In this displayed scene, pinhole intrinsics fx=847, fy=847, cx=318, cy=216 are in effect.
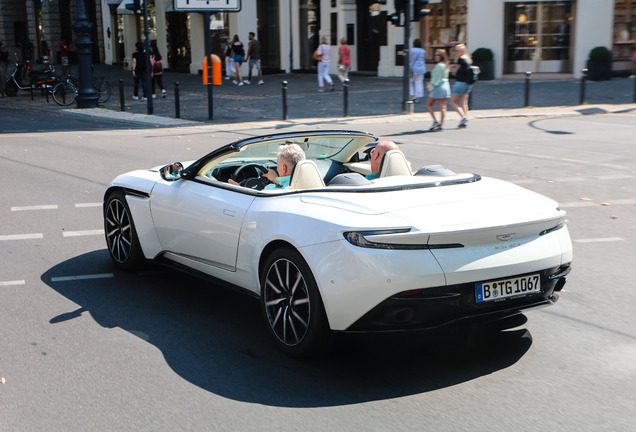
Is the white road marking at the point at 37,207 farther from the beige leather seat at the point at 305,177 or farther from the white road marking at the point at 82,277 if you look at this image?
the beige leather seat at the point at 305,177

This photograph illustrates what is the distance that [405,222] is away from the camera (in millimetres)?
4543

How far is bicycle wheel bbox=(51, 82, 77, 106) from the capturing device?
1037 inches

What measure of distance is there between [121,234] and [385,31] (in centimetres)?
2964

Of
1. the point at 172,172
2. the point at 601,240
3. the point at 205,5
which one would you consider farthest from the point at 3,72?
the point at 601,240

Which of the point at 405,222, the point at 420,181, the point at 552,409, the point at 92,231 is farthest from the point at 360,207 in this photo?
the point at 92,231

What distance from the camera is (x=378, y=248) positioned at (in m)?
4.47

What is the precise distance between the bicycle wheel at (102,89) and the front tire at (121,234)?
19.6 meters

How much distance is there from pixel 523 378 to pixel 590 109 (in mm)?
18044

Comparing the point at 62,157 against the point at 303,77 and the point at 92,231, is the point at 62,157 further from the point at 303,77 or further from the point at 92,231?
the point at 303,77

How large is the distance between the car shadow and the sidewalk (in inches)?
580

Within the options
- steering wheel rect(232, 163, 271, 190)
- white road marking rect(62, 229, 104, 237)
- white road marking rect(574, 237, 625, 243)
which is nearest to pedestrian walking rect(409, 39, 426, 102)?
white road marking rect(574, 237, 625, 243)

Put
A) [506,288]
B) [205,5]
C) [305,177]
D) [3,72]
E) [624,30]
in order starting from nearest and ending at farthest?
[506,288] < [305,177] < [205,5] < [624,30] < [3,72]

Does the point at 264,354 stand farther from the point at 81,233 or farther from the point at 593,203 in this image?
the point at 593,203

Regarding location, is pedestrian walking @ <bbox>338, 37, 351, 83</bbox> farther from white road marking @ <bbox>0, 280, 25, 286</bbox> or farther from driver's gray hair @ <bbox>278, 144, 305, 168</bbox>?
driver's gray hair @ <bbox>278, 144, 305, 168</bbox>
